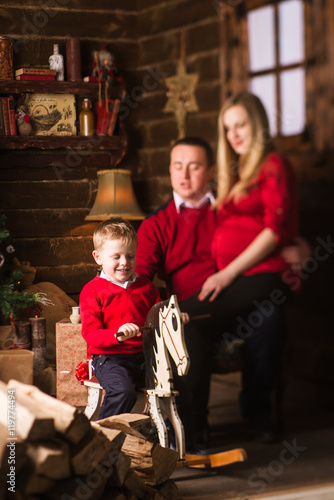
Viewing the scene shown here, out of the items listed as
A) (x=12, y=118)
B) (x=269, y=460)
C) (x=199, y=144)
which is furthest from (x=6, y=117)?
(x=269, y=460)

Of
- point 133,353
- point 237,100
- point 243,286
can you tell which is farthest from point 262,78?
point 133,353

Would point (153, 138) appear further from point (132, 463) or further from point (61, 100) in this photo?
point (132, 463)

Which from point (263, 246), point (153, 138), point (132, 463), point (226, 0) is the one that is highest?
point (226, 0)

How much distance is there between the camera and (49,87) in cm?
230

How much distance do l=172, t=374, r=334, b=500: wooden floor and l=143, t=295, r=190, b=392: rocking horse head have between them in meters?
0.18

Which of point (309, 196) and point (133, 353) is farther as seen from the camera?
point (133, 353)

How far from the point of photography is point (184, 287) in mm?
2383

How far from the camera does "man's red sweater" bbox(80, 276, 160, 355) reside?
92.2 inches

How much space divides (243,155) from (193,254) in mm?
375

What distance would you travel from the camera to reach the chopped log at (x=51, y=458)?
6.55ft

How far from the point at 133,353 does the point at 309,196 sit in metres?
0.81

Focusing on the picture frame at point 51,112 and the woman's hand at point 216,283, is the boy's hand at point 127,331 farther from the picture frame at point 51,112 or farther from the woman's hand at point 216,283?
the picture frame at point 51,112

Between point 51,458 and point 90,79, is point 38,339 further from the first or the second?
point 90,79

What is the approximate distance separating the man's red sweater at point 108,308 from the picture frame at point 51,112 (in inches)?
20.8
